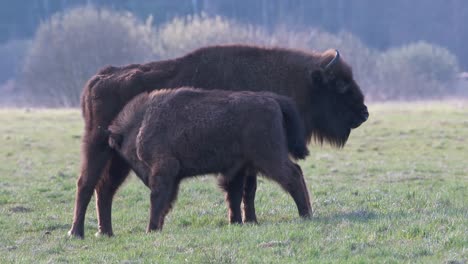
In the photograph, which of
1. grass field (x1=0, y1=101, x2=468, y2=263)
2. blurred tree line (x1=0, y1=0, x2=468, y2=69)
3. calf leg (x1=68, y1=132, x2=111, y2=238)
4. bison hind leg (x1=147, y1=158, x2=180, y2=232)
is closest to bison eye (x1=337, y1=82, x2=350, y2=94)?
grass field (x1=0, y1=101, x2=468, y2=263)

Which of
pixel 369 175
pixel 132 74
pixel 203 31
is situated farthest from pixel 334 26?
pixel 132 74

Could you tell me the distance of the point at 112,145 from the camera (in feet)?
34.3

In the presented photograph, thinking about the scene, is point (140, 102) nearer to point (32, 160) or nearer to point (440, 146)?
point (32, 160)

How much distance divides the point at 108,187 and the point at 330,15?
70962 mm

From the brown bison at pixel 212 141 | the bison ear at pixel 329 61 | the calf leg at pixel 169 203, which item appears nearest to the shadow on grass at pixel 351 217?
→ the brown bison at pixel 212 141

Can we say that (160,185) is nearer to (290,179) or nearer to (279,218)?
(290,179)

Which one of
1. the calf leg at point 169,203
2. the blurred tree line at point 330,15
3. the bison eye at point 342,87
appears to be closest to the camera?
the calf leg at point 169,203

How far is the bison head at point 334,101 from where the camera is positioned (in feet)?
37.0

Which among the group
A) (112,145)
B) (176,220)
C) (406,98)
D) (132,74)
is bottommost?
(406,98)

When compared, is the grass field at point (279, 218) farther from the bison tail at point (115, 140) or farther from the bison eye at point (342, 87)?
the bison eye at point (342, 87)

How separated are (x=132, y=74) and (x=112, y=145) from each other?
105cm

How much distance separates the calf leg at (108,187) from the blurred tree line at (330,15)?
61303mm

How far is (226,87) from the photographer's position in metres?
11.1

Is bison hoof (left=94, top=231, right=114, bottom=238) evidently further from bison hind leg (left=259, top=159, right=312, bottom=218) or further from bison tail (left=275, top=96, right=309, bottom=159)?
bison tail (left=275, top=96, right=309, bottom=159)
